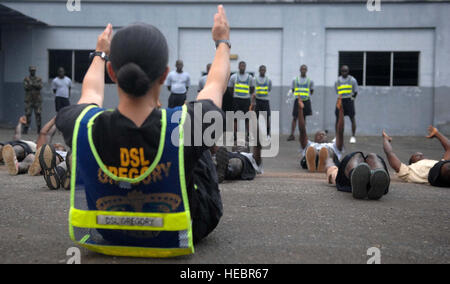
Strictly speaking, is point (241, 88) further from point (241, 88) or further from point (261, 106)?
point (261, 106)

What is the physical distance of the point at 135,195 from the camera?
6.91 feet

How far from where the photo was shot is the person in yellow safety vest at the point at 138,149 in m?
1.99

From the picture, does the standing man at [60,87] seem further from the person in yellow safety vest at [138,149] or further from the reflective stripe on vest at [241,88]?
the person in yellow safety vest at [138,149]

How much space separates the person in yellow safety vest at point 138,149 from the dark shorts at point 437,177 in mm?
3876

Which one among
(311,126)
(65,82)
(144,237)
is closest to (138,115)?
(144,237)

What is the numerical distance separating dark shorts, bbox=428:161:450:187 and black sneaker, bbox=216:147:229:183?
2.35 metres

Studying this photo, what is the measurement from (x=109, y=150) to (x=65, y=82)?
12.5m

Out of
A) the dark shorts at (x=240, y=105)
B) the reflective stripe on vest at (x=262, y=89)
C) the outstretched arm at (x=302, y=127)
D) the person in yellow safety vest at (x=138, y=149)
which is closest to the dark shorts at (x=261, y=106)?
the reflective stripe on vest at (x=262, y=89)

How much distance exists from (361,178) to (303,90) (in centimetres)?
878

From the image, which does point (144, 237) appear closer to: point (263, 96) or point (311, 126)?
point (263, 96)

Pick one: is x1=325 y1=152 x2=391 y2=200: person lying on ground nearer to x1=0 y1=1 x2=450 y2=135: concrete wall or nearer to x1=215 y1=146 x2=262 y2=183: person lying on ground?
x1=215 y1=146 x2=262 y2=183: person lying on ground
